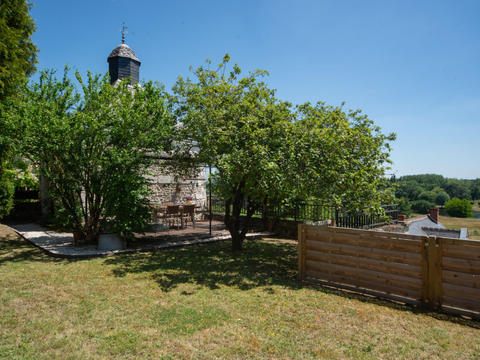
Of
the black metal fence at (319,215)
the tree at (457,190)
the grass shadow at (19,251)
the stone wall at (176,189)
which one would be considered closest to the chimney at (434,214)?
the black metal fence at (319,215)

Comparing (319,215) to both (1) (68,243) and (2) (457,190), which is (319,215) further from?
(2) (457,190)

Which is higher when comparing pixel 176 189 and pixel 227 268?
pixel 176 189

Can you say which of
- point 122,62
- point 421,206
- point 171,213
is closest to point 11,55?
point 171,213

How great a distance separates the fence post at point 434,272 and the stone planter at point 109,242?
776 cm

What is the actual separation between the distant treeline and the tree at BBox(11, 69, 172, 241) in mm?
53149

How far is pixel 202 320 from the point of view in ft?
13.7

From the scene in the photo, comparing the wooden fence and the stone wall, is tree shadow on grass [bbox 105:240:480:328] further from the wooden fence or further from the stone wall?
the stone wall

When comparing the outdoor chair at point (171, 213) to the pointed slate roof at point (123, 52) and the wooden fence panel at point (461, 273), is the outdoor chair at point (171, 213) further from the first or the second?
the pointed slate roof at point (123, 52)

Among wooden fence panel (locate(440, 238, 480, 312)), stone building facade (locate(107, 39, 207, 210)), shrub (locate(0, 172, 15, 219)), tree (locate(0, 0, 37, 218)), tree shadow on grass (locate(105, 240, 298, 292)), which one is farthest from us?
stone building facade (locate(107, 39, 207, 210))

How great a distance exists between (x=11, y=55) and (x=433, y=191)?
95145 mm

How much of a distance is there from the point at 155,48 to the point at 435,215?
852 inches

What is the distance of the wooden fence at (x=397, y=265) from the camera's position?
437 centimetres

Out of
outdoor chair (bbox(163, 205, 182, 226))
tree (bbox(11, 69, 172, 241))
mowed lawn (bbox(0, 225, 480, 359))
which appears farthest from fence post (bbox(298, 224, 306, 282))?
outdoor chair (bbox(163, 205, 182, 226))

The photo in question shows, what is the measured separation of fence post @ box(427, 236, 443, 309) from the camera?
15.0 feet
